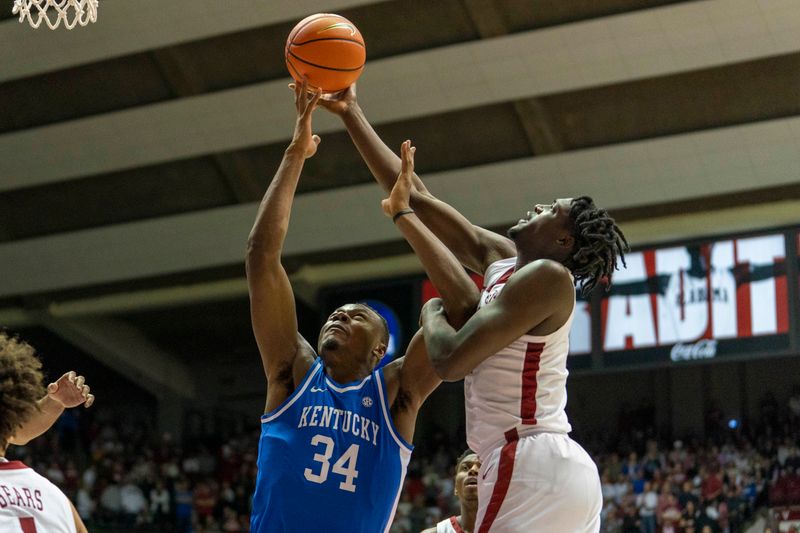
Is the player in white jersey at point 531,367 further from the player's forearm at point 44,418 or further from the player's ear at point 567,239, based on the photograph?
the player's forearm at point 44,418

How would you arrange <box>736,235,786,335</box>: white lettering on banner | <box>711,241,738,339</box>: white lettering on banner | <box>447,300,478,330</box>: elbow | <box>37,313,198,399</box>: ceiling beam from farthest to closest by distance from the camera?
<box>37,313,198,399</box>: ceiling beam
<box>711,241,738,339</box>: white lettering on banner
<box>736,235,786,335</box>: white lettering on banner
<box>447,300,478,330</box>: elbow

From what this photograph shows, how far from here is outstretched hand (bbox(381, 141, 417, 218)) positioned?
15.5 ft

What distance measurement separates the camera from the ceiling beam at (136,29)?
21.0m

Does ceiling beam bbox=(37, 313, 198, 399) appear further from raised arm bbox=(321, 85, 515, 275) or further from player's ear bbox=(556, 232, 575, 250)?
player's ear bbox=(556, 232, 575, 250)

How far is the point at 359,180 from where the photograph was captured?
23.6m

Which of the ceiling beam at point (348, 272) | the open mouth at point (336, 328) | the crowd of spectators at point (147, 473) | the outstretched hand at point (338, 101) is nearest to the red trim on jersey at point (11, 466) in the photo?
the open mouth at point (336, 328)

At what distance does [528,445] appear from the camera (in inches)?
168

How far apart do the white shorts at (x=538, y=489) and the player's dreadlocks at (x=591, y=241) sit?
610 millimetres

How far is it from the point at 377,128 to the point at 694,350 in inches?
276

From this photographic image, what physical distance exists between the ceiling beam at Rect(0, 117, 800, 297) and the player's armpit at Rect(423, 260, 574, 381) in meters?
17.0

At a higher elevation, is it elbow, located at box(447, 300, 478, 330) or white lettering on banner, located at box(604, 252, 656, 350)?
white lettering on banner, located at box(604, 252, 656, 350)

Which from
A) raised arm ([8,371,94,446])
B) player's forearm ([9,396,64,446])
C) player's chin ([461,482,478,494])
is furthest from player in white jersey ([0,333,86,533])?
player's chin ([461,482,478,494])

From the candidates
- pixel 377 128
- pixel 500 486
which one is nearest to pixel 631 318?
pixel 377 128

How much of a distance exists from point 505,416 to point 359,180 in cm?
1939
